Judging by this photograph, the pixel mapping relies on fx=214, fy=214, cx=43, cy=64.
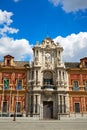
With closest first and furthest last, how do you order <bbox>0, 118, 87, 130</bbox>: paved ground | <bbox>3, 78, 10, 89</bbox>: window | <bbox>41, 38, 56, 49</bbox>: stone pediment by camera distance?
<bbox>0, 118, 87, 130</bbox>: paved ground, <bbox>3, 78, 10, 89</bbox>: window, <bbox>41, 38, 56, 49</bbox>: stone pediment

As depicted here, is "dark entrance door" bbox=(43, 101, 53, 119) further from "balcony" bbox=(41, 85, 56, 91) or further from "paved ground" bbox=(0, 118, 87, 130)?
"paved ground" bbox=(0, 118, 87, 130)

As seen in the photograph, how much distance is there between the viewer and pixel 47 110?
133 ft

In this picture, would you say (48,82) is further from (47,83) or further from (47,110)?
(47,110)

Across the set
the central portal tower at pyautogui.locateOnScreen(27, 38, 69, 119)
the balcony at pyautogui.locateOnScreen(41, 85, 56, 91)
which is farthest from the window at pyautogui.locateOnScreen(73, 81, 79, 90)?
the balcony at pyautogui.locateOnScreen(41, 85, 56, 91)

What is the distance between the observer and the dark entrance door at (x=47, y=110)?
40.0 meters

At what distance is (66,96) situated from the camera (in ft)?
134

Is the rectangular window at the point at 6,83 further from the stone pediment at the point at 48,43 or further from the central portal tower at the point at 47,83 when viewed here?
the stone pediment at the point at 48,43

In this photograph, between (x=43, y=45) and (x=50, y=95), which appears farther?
(x=43, y=45)

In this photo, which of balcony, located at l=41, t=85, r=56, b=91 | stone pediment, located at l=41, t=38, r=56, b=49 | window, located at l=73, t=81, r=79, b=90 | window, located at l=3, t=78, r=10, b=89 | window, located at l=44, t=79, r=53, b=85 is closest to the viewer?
balcony, located at l=41, t=85, r=56, b=91

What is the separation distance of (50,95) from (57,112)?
342 centimetres

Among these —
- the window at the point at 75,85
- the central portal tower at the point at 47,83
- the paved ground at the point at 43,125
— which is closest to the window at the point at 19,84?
the central portal tower at the point at 47,83

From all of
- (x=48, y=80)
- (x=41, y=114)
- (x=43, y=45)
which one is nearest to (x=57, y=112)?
(x=41, y=114)

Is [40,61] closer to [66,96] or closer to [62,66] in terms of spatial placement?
[62,66]

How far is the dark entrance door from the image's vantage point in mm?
39987
